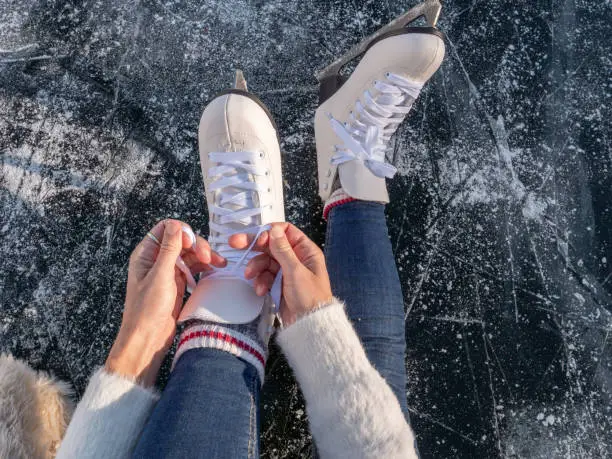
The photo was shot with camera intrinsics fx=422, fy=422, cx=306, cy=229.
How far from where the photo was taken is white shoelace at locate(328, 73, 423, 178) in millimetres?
1029

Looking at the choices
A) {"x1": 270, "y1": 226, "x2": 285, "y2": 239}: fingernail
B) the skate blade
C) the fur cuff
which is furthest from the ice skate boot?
the fur cuff

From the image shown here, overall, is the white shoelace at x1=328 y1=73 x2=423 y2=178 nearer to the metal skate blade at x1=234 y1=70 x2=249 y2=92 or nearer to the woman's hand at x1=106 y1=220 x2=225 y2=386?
the metal skate blade at x1=234 y1=70 x2=249 y2=92

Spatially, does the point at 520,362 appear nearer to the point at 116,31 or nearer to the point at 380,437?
the point at 380,437

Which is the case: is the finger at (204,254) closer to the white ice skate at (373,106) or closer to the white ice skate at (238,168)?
the white ice skate at (238,168)

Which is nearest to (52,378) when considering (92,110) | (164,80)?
(92,110)

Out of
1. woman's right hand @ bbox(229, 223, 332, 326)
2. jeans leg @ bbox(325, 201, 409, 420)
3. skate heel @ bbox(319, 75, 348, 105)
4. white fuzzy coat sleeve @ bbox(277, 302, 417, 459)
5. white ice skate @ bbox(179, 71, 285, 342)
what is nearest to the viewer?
white fuzzy coat sleeve @ bbox(277, 302, 417, 459)

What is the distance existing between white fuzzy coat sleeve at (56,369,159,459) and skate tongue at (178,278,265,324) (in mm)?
151

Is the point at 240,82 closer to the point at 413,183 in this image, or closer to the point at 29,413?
the point at 413,183

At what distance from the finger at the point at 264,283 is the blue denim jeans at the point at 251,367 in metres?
0.13

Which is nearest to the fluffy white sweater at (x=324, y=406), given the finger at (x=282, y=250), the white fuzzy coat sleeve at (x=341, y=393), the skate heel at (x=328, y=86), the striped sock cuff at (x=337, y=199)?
the white fuzzy coat sleeve at (x=341, y=393)

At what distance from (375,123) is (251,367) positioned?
0.66m

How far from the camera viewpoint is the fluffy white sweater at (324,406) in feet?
2.12

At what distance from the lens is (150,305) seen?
0.76m

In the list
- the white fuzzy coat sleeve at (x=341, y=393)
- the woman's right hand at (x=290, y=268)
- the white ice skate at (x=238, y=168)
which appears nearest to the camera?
the white fuzzy coat sleeve at (x=341, y=393)
